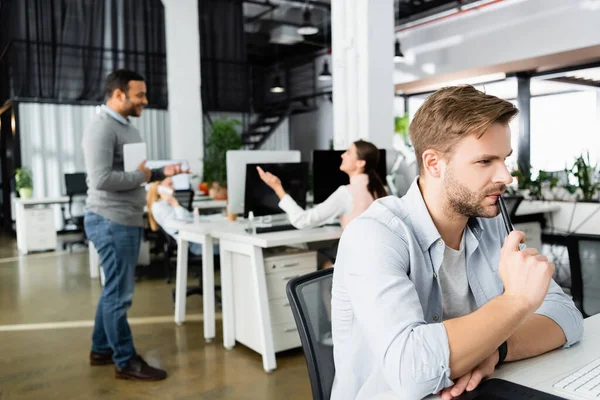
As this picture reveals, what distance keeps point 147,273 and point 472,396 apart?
18.7 feet

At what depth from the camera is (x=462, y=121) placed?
115 centimetres

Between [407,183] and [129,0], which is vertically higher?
[129,0]

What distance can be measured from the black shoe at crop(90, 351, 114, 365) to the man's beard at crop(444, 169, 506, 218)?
2789mm

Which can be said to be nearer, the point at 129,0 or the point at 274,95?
the point at 129,0

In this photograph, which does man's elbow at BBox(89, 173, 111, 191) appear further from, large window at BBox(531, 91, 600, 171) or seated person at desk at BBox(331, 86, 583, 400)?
large window at BBox(531, 91, 600, 171)

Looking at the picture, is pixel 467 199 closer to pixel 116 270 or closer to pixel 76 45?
pixel 116 270

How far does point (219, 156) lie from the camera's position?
664 cm

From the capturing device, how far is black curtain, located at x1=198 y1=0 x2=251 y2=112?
1021 centimetres

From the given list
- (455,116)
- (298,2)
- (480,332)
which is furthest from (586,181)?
(298,2)

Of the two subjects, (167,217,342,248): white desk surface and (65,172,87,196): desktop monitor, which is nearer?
(167,217,342,248): white desk surface

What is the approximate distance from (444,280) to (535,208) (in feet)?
14.2

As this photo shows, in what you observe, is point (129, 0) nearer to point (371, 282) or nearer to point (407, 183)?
point (407, 183)

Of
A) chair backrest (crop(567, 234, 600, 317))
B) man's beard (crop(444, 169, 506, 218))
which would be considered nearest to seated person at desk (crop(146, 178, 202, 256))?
chair backrest (crop(567, 234, 600, 317))

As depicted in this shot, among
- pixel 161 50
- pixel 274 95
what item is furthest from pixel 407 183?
pixel 274 95
